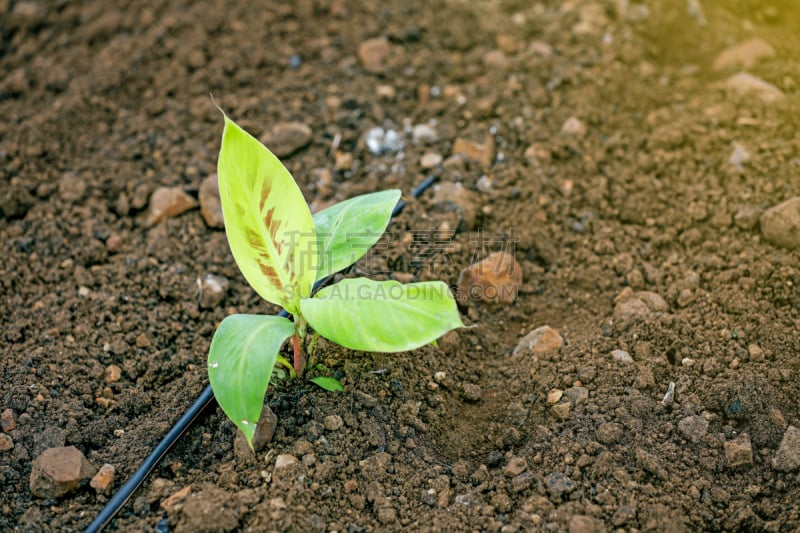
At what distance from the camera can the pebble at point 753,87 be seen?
2457mm

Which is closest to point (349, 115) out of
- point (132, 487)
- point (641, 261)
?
point (641, 261)

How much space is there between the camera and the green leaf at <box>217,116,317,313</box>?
1578 mm

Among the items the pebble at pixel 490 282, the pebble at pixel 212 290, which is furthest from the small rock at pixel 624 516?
the pebble at pixel 212 290

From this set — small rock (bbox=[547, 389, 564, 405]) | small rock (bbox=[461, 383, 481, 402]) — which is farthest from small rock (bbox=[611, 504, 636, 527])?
small rock (bbox=[461, 383, 481, 402])

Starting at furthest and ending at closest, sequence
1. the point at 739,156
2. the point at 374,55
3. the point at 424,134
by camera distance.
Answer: the point at 374,55 < the point at 424,134 < the point at 739,156

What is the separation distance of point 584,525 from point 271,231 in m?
0.93

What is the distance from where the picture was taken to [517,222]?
2289 mm

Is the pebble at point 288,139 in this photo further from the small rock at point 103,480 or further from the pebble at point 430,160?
the small rock at point 103,480

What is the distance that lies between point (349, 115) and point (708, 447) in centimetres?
170

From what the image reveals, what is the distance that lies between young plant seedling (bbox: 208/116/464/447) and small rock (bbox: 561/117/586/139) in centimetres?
102

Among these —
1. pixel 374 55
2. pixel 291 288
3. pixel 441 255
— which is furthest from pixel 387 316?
pixel 374 55

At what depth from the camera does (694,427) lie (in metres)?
1.63

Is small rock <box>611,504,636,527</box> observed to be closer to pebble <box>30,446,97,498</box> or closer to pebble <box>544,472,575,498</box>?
pebble <box>544,472,575,498</box>

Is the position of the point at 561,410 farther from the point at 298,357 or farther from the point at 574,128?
the point at 574,128
